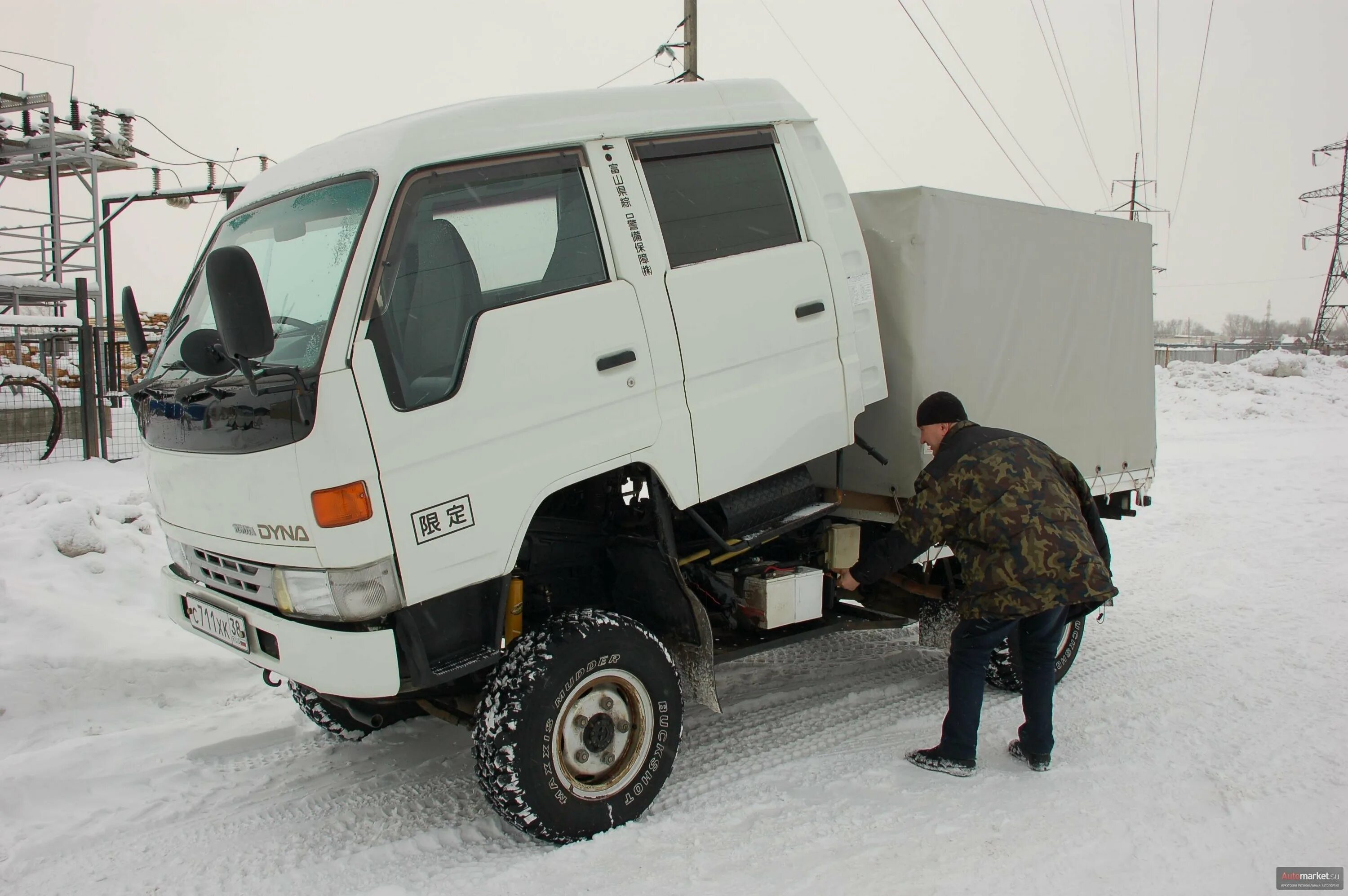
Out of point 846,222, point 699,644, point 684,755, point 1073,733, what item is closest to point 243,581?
point 699,644

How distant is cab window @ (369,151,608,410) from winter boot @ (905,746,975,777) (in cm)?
252

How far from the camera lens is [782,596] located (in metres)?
4.12

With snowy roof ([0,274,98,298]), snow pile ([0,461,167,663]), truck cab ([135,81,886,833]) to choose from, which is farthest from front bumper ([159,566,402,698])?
snowy roof ([0,274,98,298])

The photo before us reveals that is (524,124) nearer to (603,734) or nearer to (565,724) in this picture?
(565,724)

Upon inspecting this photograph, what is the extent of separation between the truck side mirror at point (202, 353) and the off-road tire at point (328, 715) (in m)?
1.84

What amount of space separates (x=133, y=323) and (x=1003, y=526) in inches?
153

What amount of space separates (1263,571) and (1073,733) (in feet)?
13.2

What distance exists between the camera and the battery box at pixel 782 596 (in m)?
4.10

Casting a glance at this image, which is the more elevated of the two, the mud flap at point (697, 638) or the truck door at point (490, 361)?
the truck door at point (490, 361)

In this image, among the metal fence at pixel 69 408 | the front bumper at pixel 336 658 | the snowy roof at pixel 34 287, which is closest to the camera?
the front bumper at pixel 336 658

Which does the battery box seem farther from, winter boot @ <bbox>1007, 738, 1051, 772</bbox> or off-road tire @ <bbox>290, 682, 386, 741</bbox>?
off-road tire @ <bbox>290, 682, 386, 741</bbox>

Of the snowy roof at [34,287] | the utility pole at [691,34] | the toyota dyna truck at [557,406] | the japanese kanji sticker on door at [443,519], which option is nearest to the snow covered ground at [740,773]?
the toyota dyna truck at [557,406]

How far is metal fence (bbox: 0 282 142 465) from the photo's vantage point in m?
8.85

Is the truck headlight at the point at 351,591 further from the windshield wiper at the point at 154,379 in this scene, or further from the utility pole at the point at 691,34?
the utility pole at the point at 691,34
